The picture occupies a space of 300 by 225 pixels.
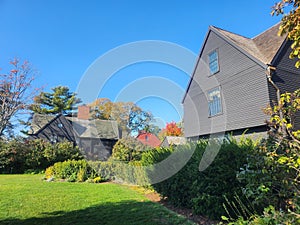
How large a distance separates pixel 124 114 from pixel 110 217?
846 inches

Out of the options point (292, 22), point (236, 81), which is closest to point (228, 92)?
point (236, 81)

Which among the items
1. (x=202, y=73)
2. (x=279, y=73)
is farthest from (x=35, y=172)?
(x=279, y=73)

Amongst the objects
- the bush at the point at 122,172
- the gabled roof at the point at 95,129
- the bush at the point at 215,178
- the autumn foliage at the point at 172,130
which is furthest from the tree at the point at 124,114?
the bush at the point at 215,178

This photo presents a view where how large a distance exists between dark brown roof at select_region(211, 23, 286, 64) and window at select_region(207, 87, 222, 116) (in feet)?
10.2

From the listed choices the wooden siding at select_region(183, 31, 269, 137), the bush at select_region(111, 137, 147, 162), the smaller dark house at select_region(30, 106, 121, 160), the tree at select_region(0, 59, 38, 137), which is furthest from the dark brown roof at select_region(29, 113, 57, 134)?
the wooden siding at select_region(183, 31, 269, 137)

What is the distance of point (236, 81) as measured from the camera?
39.7 ft

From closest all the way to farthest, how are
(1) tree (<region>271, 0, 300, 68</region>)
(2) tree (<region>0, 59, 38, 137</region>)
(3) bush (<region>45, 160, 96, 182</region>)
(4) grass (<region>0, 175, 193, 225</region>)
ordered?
(1) tree (<region>271, 0, 300, 68</region>)
(4) grass (<region>0, 175, 193, 225</region>)
(3) bush (<region>45, 160, 96, 182</region>)
(2) tree (<region>0, 59, 38, 137</region>)

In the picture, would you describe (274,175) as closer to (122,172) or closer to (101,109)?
(122,172)

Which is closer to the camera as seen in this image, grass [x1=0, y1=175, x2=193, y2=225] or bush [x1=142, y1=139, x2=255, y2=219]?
bush [x1=142, y1=139, x2=255, y2=219]

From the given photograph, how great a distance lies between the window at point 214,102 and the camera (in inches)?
519

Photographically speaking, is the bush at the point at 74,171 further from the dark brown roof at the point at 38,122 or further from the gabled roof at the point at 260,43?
the dark brown roof at the point at 38,122

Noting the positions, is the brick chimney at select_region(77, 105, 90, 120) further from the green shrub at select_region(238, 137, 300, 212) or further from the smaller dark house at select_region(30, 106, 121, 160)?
the green shrub at select_region(238, 137, 300, 212)

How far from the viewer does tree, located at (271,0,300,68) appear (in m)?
1.98

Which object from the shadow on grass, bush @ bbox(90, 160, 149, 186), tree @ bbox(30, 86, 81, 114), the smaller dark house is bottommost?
the shadow on grass
